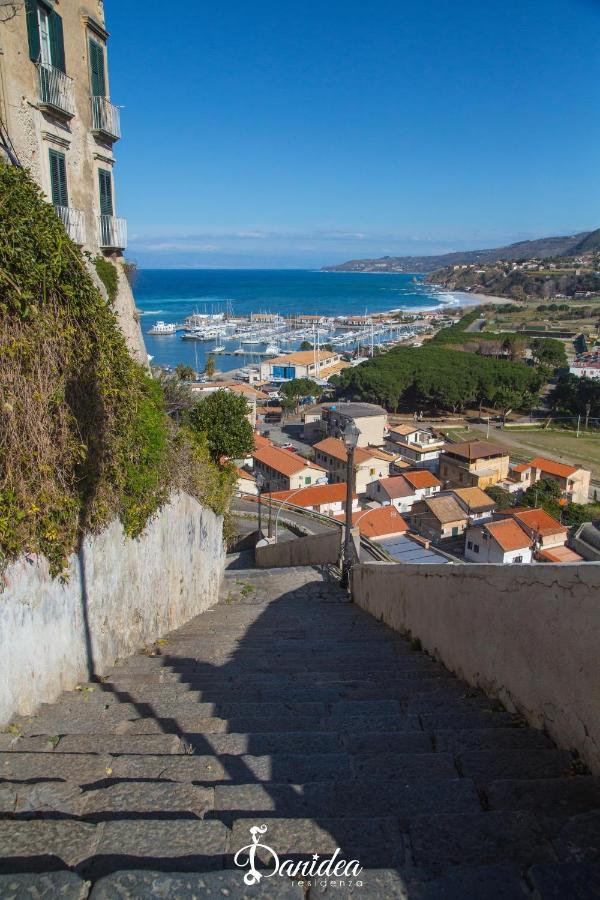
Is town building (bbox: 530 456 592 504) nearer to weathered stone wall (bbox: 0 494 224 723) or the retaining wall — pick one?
the retaining wall

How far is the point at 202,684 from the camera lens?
5.15 meters

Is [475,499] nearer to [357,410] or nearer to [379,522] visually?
[379,522]

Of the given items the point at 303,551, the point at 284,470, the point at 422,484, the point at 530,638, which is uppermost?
the point at 530,638

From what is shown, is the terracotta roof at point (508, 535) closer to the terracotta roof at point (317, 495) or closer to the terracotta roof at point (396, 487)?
the terracotta roof at point (317, 495)

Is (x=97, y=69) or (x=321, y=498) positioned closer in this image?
(x=97, y=69)

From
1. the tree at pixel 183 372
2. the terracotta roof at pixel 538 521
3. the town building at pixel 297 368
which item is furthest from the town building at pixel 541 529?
the town building at pixel 297 368

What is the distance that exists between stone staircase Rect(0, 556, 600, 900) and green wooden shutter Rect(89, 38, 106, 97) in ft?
41.8

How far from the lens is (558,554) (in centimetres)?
2838

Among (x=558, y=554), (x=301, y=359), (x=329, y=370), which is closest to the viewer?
(x=558, y=554)

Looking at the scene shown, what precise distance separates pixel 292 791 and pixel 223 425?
1477 cm

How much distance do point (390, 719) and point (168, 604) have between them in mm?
5005

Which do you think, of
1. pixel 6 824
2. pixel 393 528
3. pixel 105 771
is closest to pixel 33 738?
pixel 105 771

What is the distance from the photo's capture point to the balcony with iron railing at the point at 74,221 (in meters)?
11.7

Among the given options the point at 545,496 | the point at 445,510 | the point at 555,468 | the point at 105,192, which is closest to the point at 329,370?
the point at 555,468
